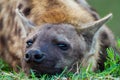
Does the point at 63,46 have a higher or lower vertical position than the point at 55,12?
lower

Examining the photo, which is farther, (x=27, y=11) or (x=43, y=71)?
(x=27, y=11)

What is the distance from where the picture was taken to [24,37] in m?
8.48

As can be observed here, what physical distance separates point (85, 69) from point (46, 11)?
3.00 feet

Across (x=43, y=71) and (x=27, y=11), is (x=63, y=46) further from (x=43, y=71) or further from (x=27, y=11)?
(x=27, y=11)

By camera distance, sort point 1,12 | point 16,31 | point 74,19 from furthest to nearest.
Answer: point 1,12
point 16,31
point 74,19

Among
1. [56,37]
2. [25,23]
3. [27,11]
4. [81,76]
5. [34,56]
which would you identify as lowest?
[81,76]

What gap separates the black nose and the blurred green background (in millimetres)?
11853

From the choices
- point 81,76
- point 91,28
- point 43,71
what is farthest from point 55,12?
point 81,76

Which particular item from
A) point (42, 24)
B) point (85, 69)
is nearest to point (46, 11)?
point (42, 24)

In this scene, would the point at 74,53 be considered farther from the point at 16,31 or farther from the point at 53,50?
the point at 16,31

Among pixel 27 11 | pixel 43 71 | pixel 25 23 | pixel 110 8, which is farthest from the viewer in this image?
pixel 110 8

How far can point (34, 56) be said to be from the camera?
24.7ft

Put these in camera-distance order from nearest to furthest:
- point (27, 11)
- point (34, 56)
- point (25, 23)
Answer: point (34, 56) → point (25, 23) → point (27, 11)

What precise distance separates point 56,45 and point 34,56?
368 mm
